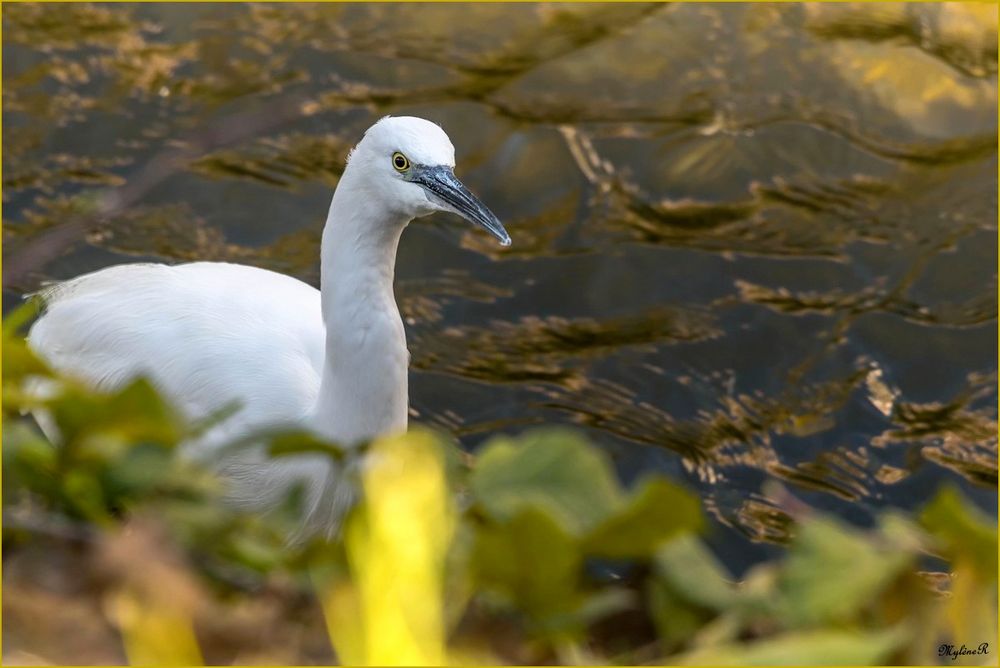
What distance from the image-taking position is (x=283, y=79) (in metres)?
7.18

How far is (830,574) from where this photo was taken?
1262 millimetres

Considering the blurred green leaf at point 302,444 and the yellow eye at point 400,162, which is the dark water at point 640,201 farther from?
the blurred green leaf at point 302,444

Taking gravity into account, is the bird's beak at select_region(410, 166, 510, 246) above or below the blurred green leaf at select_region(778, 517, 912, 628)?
below

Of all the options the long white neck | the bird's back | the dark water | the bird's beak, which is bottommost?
the dark water

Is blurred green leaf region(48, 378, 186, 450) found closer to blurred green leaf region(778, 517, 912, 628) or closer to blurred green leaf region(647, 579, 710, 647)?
blurred green leaf region(647, 579, 710, 647)

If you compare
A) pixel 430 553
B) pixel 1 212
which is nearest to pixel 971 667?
pixel 430 553

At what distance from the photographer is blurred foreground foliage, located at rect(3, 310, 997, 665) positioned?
1229 millimetres

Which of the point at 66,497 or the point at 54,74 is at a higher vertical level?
the point at 66,497

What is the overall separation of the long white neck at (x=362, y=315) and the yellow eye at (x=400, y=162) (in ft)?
0.32

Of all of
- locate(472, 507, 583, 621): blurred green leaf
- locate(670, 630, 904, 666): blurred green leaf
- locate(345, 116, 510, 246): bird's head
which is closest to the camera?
locate(670, 630, 904, 666): blurred green leaf

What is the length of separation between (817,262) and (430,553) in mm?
5476

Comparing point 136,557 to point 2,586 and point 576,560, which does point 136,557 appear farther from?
point 576,560

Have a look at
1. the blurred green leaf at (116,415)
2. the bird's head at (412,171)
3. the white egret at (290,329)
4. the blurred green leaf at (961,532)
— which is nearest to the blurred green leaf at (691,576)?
the blurred green leaf at (961,532)

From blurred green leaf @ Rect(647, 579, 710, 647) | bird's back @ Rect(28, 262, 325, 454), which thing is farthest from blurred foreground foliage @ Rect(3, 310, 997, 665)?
bird's back @ Rect(28, 262, 325, 454)
